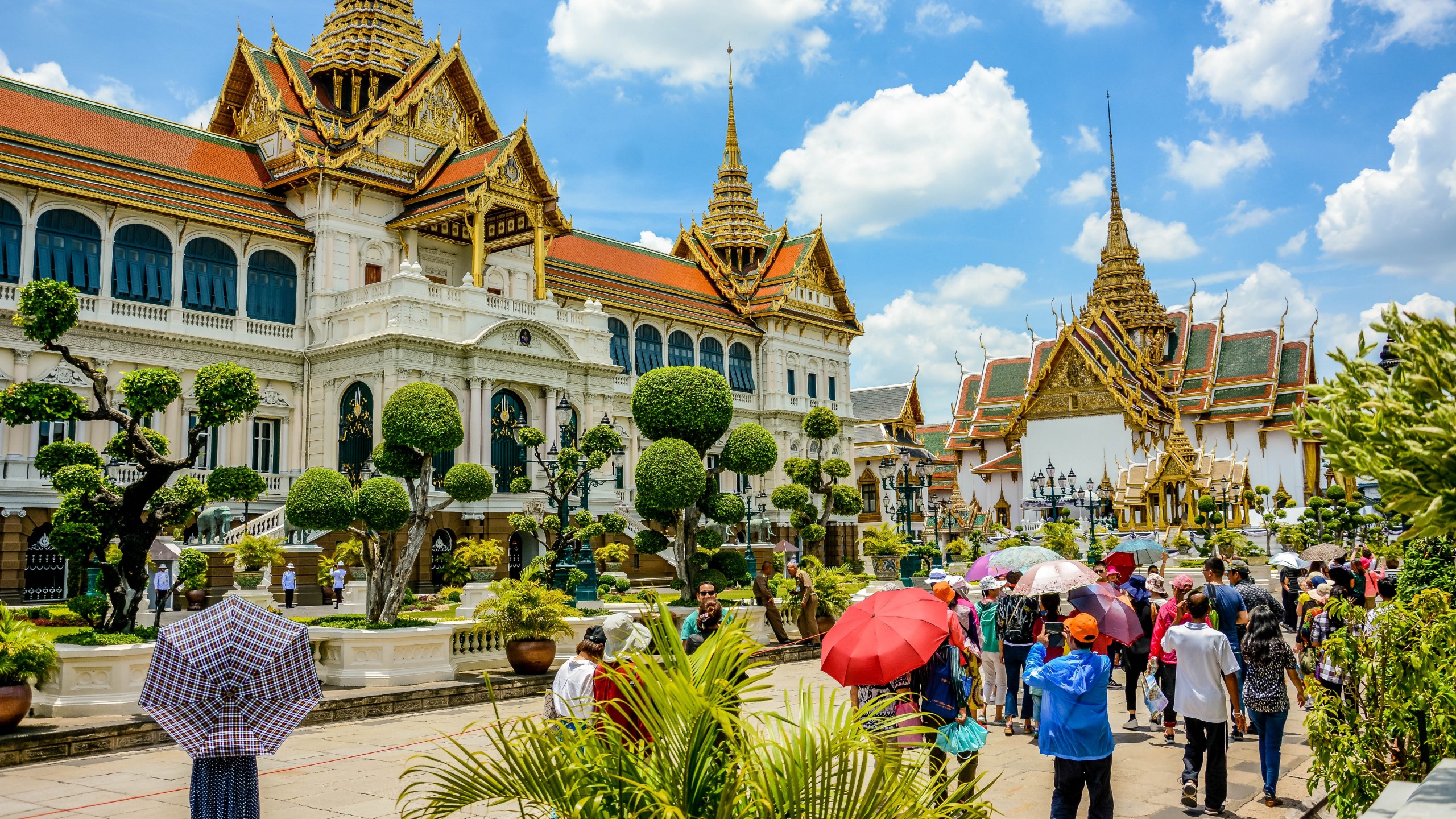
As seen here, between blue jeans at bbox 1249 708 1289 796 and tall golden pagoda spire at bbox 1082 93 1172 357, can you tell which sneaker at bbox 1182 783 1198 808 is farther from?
tall golden pagoda spire at bbox 1082 93 1172 357

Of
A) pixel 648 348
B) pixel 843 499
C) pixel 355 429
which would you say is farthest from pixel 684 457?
pixel 648 348

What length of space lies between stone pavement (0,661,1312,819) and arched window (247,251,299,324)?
21.8m

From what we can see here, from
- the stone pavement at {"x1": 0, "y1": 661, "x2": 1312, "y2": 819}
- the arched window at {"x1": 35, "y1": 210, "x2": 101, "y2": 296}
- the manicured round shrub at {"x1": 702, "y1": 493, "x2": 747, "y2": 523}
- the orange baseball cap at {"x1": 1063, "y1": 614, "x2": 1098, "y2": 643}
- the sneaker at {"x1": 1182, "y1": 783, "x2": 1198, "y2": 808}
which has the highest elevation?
the arched window at {"x1": 35, "y1": 210, "x2": 101, "y2": 296}

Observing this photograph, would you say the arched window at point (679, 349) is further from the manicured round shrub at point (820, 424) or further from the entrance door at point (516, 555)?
the manicured round shrub at point (820, 424)

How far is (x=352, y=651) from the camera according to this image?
13.4 meters

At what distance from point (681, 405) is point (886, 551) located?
1424cm

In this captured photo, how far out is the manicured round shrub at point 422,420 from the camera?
1574 centimetres

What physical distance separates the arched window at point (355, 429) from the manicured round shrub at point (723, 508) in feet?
38.6

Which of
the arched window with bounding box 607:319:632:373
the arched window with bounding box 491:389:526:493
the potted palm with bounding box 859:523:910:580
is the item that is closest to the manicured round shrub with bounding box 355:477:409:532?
the arched window with bounding box 491:389:526:493

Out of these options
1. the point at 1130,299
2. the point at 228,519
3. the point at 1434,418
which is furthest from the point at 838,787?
the point at 1130,299

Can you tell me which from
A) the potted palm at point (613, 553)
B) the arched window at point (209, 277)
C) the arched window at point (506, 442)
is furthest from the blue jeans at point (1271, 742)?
the arched window at point (209, 277)

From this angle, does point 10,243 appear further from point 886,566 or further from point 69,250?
point 886,566

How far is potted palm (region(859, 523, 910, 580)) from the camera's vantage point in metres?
32.7

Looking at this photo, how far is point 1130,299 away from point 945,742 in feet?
186
